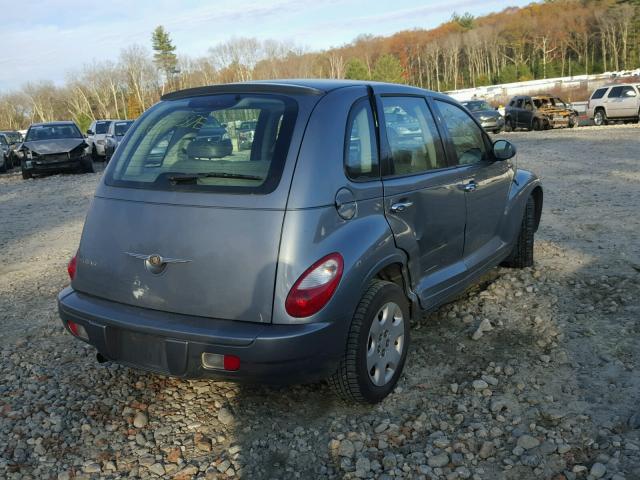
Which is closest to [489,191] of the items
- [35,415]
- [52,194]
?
[35,415]

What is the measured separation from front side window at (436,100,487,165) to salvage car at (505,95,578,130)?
23339mm

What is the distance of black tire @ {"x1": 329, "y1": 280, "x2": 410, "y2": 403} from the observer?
3.12m

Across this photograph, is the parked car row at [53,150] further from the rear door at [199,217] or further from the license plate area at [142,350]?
the license plate area at [142,350]

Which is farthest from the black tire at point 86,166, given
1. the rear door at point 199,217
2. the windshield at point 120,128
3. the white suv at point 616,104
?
the white suv at point 616,104

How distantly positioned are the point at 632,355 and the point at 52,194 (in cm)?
1303

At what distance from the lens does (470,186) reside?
14.0ft

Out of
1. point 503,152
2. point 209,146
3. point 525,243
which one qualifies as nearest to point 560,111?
point 525,243

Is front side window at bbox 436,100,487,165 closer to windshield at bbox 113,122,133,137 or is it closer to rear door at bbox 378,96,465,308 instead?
rear door at bbox 378,96,465,308

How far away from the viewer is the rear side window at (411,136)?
3.63 metres

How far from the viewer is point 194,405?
11.5 ft

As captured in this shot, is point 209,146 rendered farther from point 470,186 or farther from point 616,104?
point 616,104

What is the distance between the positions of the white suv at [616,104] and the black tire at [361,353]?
81.4 feet

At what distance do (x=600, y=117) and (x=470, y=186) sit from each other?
24.6m

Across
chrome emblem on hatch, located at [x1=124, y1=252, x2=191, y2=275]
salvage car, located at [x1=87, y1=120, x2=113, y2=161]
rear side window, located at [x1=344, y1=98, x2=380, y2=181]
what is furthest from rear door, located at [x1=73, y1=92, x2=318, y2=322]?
salvage car, located at [x1=87, y1=120, x2=113, y2=161]
